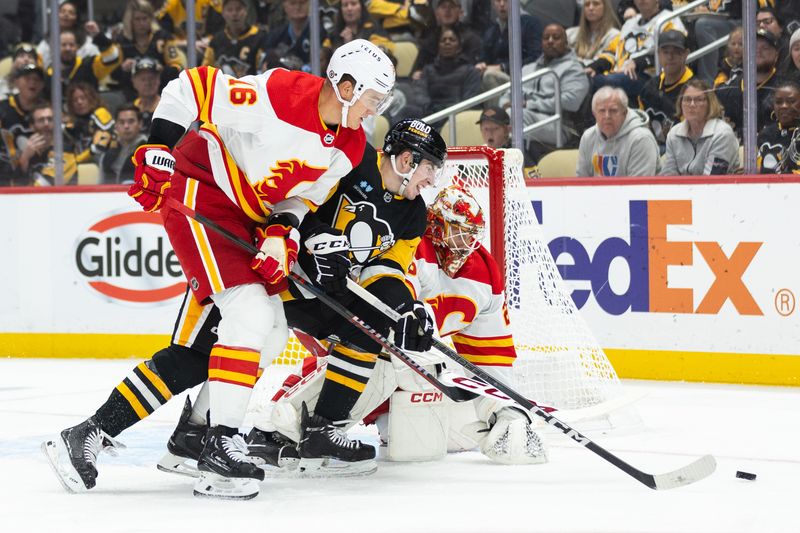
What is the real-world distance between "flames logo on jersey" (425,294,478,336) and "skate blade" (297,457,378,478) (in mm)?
437

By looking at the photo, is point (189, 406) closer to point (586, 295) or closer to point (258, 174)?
point (258, 174)

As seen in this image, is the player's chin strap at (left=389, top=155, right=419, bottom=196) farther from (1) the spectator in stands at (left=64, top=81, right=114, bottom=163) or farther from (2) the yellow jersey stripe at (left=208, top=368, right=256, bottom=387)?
(1) the spectator in stands at (left=64, top=81, right=114, bottom=163)

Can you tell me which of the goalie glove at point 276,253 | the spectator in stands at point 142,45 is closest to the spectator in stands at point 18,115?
the spectator in stands at point 142,45

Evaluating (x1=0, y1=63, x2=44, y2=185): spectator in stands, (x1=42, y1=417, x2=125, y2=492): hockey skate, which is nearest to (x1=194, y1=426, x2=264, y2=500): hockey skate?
(x1=42, y1=417, x2=125, y2=492): hockey skate

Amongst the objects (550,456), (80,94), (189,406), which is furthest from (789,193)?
(80,94)

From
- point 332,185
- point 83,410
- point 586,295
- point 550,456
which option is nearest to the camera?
point 332,185

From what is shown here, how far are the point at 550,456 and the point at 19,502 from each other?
4.37 feet

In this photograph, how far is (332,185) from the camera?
112 inches

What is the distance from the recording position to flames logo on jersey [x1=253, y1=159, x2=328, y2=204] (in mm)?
2725

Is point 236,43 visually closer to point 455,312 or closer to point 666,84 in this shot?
point 666,84

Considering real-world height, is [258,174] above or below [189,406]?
above

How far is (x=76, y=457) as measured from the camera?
2.67m

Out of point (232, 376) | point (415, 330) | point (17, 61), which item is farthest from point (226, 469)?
point (17, 61)

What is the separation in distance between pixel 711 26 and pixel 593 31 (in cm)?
49
